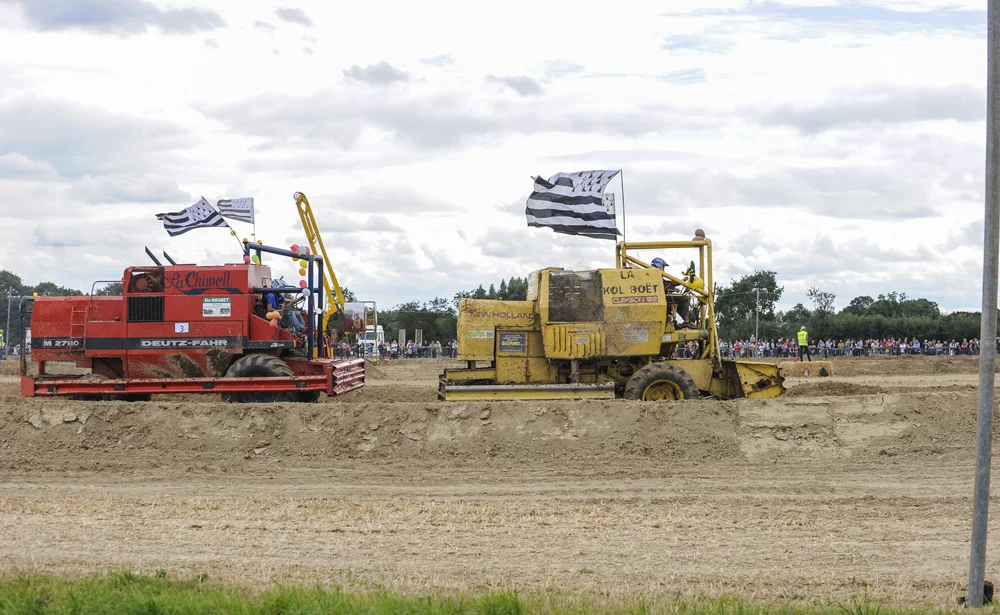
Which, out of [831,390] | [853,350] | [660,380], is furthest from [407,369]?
[853,350]

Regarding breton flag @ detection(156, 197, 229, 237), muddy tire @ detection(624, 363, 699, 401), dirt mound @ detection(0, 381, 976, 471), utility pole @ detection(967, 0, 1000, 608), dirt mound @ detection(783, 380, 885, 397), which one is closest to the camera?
utility pole @ detection(967, 0, 1000, 608)

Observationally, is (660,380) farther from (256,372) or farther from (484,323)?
(256,372)

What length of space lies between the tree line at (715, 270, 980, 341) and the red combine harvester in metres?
47.8

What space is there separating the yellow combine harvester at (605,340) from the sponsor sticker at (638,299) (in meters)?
0.02

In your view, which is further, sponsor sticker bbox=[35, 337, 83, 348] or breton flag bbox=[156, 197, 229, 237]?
breton flag bbox=[156, 197, 229, 237]

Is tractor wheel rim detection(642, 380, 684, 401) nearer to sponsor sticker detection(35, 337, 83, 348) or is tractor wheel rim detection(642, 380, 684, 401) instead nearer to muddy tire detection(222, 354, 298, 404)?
muddy tire detection(222, 354, 298, 404)

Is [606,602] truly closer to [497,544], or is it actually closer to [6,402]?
[497,544]

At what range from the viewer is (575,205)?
765 inches

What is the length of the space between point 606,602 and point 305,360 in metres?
11.9

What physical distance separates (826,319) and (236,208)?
182 ft

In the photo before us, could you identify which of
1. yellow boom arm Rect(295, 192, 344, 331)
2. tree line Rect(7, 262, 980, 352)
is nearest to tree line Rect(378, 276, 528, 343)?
tree line Rect(7, 262, 980, 352)

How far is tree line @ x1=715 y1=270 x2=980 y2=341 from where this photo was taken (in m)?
67.1

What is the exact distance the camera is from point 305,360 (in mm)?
17766

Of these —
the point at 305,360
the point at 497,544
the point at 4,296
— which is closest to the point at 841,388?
the point at 305,360
